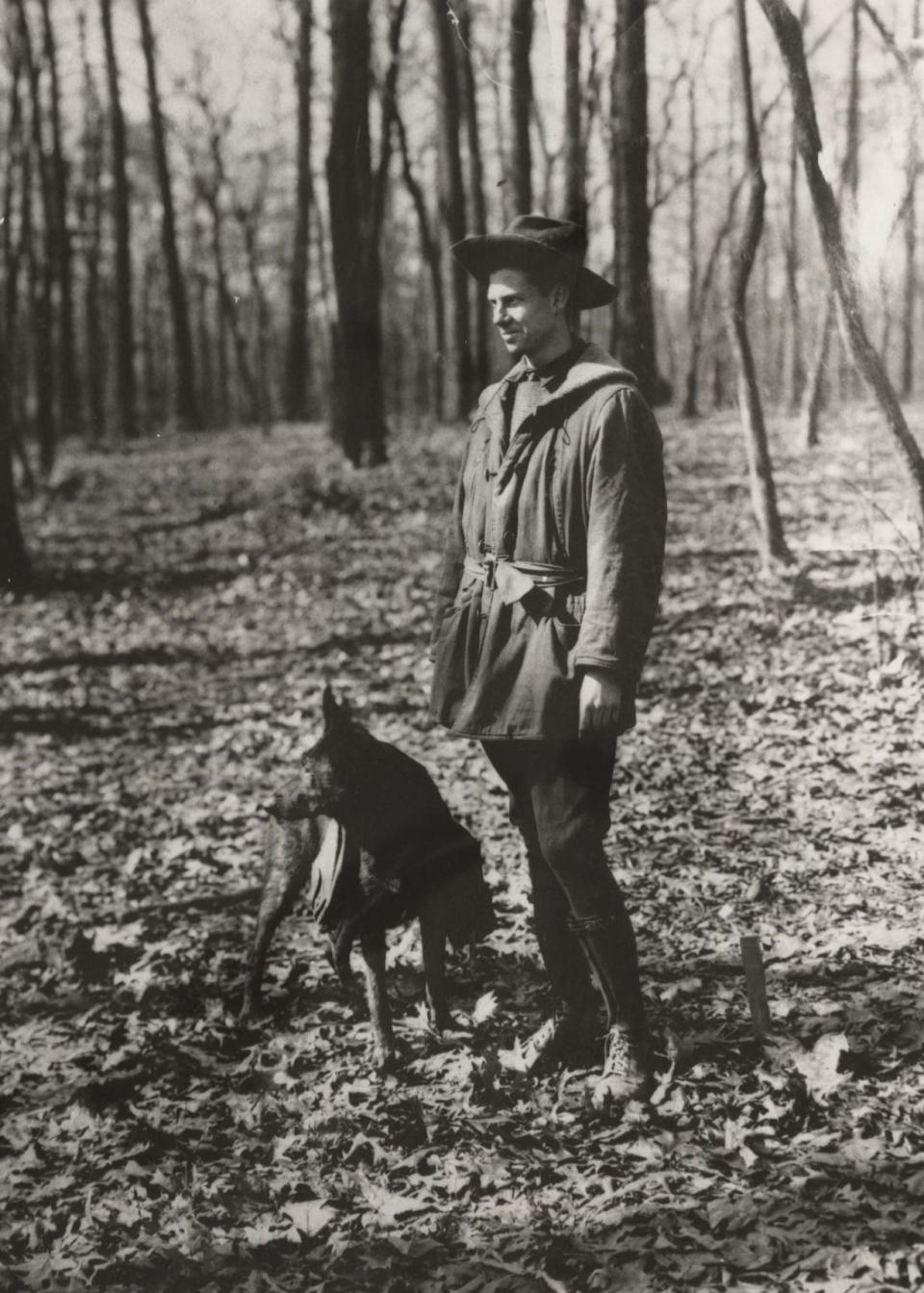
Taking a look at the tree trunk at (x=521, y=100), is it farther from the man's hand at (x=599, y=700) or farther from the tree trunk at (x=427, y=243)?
the man's hand at (x=599, y=700)

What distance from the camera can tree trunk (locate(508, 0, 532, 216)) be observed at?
13.4 m

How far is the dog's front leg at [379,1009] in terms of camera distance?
4078 millimetres

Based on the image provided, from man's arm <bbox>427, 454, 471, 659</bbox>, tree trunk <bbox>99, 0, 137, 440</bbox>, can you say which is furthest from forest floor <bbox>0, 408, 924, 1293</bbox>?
tree trunk <bbox>99, 0, 137, 440</bbox>

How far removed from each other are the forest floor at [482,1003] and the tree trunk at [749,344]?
0.47 meters

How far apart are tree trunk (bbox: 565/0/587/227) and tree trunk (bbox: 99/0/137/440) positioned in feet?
49.7

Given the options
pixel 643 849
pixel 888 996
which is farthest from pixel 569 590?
pixel 643 849

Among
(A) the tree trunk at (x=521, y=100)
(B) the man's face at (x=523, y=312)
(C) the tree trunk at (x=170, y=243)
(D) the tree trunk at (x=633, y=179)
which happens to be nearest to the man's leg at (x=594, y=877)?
(B) the man's face at (x=523, y=312)

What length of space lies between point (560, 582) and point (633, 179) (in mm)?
4204

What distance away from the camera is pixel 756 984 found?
12.4ft

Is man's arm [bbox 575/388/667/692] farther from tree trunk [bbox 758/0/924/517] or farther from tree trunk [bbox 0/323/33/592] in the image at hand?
tree trunk [bbox 0/323/33/592]

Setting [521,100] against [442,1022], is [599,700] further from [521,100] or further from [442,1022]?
[521,100]

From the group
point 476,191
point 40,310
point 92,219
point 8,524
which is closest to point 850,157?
point 8,524

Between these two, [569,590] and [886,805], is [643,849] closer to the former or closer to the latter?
[886,805]

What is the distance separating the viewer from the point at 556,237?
339cm
